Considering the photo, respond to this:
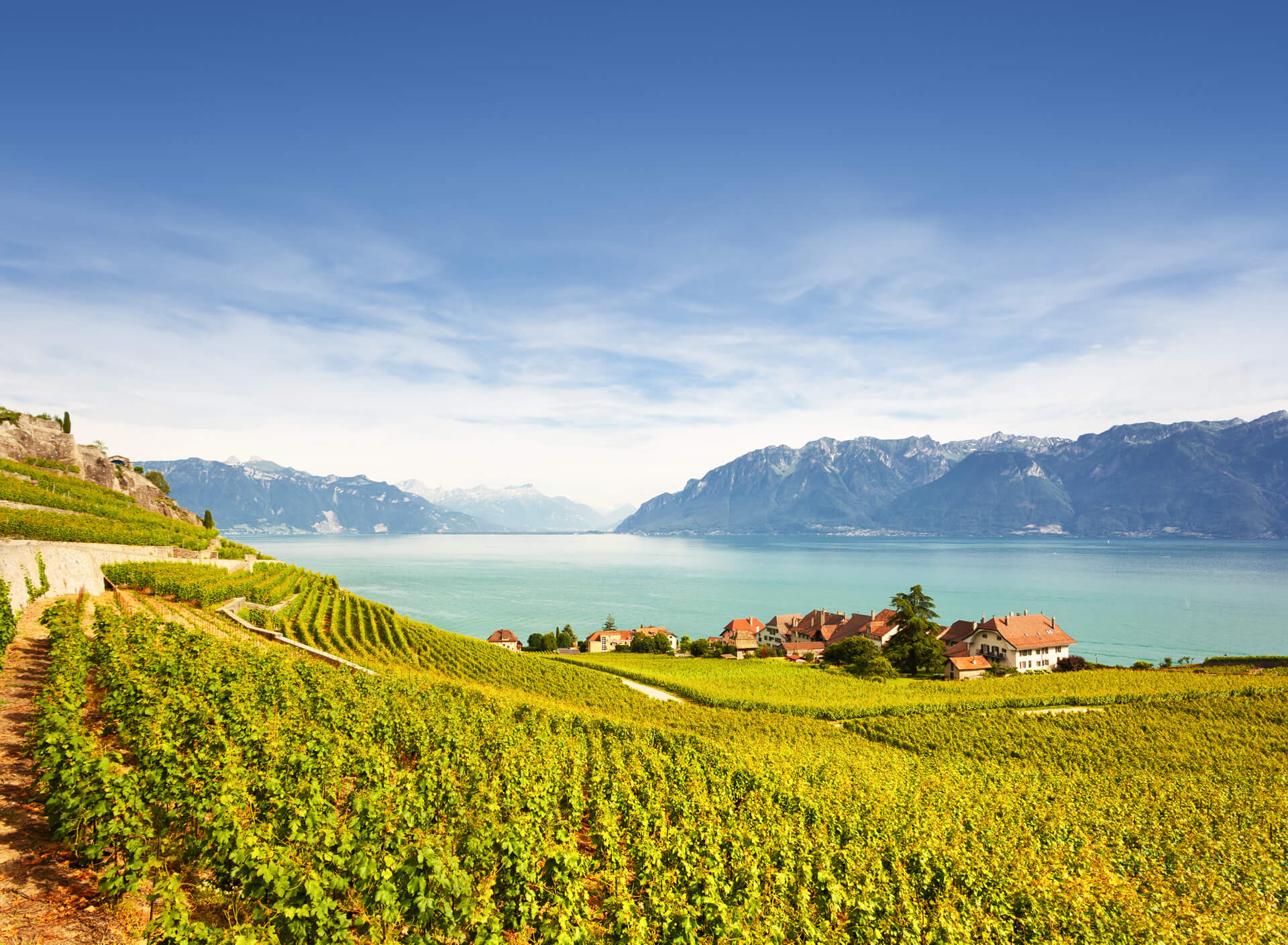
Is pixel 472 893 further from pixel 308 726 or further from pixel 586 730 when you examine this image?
pixel 586 730

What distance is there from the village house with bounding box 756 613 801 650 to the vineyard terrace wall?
95881mm

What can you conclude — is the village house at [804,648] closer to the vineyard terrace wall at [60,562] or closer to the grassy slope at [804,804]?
the grassy slope at [804,804]

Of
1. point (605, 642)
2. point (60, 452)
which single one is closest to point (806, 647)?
point (605, 642)

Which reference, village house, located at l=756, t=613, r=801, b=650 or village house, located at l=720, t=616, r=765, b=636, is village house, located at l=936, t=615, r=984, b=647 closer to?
village house, located at l=756, t=613, r=801, b=650

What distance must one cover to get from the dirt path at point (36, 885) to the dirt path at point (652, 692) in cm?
3602

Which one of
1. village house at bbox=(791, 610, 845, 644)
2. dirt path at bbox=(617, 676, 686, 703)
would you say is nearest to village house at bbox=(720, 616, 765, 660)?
village house at bbox=(791, 610, 845, 644)

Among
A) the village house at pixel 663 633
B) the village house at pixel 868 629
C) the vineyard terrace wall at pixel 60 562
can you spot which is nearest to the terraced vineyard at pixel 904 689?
the village house at pixel 663 633

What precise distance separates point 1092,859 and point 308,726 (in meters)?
23.3

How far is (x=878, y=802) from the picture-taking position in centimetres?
1969

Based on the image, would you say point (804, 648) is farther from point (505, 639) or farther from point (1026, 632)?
point (505, 639)

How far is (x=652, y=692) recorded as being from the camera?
50.6 metres

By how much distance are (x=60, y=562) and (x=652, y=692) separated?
4091 cm

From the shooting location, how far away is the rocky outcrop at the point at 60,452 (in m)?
68.1

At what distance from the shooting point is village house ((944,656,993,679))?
7682 cm
